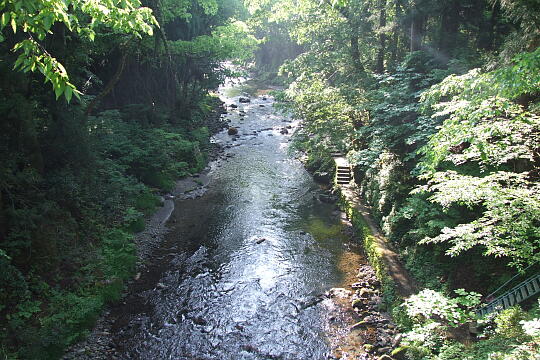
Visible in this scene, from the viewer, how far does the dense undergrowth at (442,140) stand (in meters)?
5.44

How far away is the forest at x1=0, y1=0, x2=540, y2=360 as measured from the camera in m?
5.44

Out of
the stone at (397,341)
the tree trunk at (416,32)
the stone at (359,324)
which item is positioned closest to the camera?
the stone at (397,341)

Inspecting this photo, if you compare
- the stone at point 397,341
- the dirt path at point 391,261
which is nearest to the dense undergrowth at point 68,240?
the stone at point 397,341

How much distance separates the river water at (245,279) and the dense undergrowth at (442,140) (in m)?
1.94

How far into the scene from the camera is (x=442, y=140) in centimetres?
580

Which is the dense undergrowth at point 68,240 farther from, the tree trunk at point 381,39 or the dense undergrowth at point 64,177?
the tree trunk at point 381,39

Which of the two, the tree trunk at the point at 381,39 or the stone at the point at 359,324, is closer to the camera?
the stone at the point at 359,324

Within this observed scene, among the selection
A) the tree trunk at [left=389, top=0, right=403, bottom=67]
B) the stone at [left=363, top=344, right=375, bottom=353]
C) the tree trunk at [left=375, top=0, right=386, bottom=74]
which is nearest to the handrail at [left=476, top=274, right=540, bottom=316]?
the stone at [left=363, top=344, right=375, bottom=353]

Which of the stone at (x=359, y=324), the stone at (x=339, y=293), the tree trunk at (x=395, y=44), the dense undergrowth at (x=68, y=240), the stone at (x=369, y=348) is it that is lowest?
the stone at (x=339, y=293)

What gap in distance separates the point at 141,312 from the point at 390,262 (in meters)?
6.95

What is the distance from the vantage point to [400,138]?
40.6ft

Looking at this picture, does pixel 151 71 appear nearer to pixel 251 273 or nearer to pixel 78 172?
pixel 78 172

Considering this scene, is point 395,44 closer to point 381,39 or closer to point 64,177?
point 381,39

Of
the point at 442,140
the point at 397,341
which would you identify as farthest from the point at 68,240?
the point at 442,140
